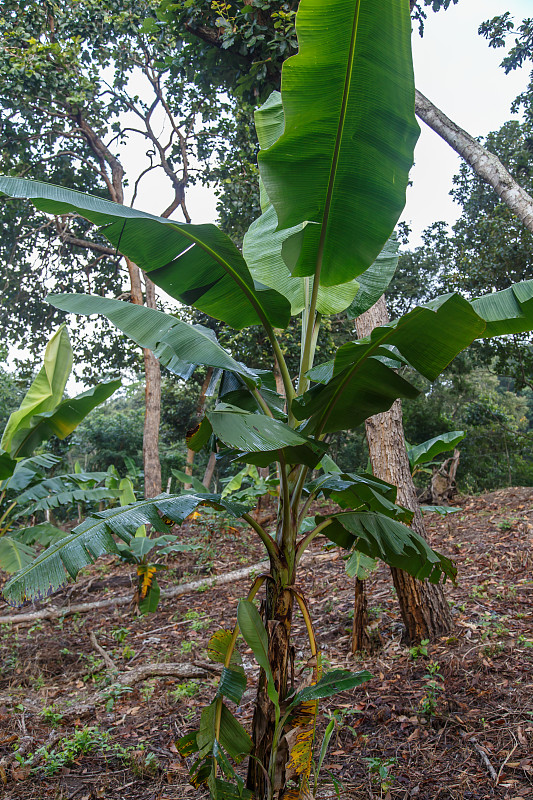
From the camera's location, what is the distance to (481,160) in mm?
4840

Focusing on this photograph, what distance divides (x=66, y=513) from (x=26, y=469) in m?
8.67

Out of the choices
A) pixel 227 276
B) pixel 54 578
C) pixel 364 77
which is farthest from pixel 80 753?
pixel 364 77

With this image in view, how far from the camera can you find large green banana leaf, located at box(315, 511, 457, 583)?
2227mm

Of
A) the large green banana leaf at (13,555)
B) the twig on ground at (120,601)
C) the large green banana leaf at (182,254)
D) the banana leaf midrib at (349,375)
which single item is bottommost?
the twig on ground at (120,601)

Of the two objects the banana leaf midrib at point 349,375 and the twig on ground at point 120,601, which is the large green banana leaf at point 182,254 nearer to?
the banana leaf midrib at point 349,375

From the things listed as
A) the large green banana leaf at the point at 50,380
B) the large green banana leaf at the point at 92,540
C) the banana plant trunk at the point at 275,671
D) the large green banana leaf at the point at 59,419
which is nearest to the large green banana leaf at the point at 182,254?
the large green banana leaf at the point at 92,540

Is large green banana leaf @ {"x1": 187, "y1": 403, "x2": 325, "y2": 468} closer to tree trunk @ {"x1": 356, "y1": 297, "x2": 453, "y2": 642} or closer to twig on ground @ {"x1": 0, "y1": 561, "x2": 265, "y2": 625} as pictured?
tree trunk @ {"x1": 356, "y1": 297, "x2": 453, "y2": 642}

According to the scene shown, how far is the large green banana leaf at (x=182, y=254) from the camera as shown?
203 centimetres

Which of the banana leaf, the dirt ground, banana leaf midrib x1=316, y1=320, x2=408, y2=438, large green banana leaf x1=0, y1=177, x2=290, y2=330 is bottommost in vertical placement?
the dirt ground

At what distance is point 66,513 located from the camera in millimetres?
13211

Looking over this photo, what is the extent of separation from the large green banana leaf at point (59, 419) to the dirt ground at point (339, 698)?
6.85 feet

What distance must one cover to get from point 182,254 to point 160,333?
15.7 inches

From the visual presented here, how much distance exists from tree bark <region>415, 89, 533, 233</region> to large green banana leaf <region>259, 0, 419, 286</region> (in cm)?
328

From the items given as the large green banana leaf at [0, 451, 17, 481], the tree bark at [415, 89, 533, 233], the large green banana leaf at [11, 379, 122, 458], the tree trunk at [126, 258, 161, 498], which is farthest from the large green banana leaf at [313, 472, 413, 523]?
the tree trunk at [126, 258, 161, 498]
